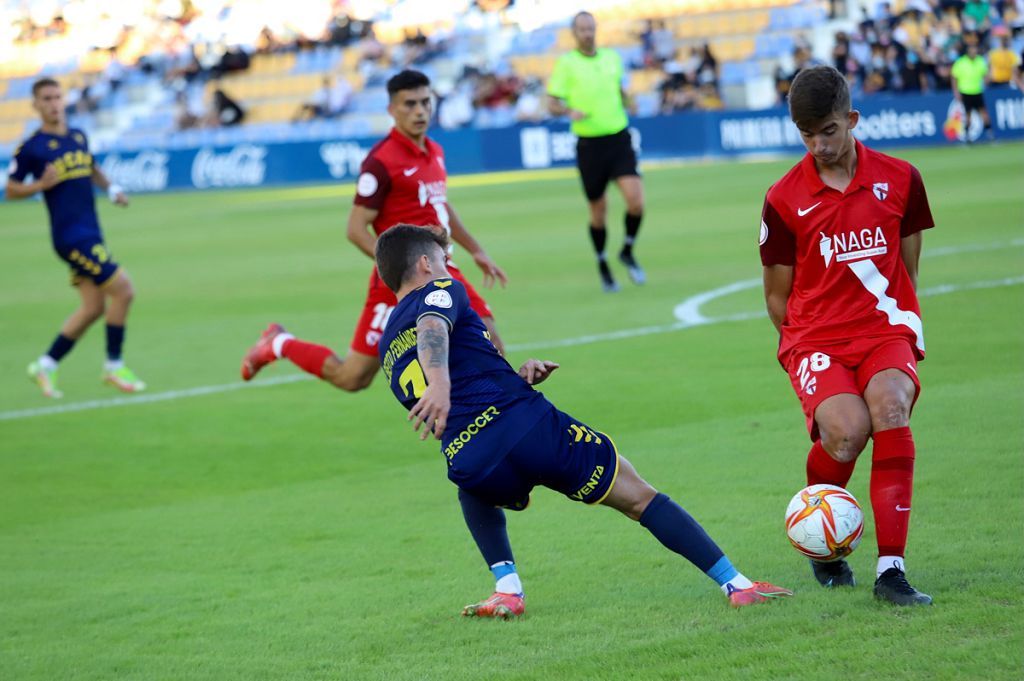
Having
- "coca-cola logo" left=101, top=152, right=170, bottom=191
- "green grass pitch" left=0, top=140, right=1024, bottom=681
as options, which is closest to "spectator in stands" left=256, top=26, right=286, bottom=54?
"coca-cola logo" left=101, top=152, right=170, bottom=191

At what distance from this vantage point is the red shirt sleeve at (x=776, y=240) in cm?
508

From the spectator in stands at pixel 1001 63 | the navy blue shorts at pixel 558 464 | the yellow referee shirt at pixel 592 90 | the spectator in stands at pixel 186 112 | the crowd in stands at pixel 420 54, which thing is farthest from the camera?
the spectator in stands at pixel 186 112

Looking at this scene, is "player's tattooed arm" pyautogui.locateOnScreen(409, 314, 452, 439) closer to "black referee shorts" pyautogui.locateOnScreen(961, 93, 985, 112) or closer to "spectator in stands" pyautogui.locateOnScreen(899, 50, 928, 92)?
"black referee shorts" pyautogui.locateOnScreen(961, 93, 985, 112)

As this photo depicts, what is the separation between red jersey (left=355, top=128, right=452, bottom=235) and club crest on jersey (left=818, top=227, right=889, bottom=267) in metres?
3.79

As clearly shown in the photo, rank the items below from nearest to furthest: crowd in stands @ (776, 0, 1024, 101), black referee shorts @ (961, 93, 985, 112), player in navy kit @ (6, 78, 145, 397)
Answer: player in navy kit @ (6, 78, 145, 397)
black referee shorts @ (961, 93, 985, 112)
crowd in stands @ (776, 0, 1024, 101)

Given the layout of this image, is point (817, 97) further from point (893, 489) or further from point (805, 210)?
point (893, 489)

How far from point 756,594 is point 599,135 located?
10204 mm

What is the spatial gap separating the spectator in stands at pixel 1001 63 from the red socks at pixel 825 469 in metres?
25.0

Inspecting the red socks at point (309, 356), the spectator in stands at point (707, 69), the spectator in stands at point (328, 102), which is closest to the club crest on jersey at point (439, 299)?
Result: the red socks at point (309, 356)

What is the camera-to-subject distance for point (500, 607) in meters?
5.05

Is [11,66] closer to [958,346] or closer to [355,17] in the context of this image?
[355,17]

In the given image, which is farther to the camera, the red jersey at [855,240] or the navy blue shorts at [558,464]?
the red jersey at [855,240]

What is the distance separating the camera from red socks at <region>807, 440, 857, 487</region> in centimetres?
508

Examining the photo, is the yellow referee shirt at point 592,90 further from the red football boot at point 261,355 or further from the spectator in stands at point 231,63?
the spectator in stands at point 231,63
